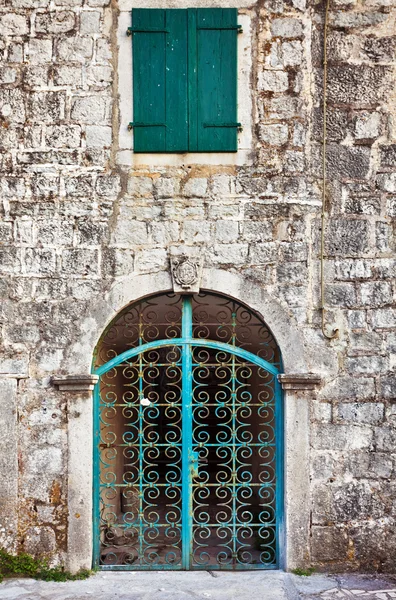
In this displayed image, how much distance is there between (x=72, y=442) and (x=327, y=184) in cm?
289

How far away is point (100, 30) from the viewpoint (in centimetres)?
575

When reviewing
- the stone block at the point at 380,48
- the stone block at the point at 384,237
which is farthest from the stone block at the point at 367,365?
the stone block at the point at 380,48

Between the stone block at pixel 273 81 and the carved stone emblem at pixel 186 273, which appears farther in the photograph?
the stone block at pixel 273 81

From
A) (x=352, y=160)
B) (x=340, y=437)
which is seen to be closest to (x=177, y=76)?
(x=352, y=160)

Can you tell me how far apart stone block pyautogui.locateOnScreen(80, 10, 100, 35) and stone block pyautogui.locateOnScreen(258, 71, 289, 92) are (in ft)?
4.54

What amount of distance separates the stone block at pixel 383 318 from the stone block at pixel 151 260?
1711 mm

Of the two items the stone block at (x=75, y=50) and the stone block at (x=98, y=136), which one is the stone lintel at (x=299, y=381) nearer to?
the stone block at (x=98, y=136)

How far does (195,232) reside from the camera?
5707mm

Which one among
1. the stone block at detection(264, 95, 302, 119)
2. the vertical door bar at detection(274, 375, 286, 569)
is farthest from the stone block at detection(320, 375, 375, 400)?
the stone block at detection(264, 95, 302, 119)

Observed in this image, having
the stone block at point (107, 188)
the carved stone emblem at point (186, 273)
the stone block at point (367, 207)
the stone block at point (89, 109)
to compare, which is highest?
the stone block at point (89, 109)

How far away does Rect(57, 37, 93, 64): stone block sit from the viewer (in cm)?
575

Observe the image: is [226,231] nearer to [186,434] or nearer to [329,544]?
[186,434]

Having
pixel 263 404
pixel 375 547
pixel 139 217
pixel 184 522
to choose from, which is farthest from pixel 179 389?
pixel 375 547

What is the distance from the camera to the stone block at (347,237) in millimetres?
5715
